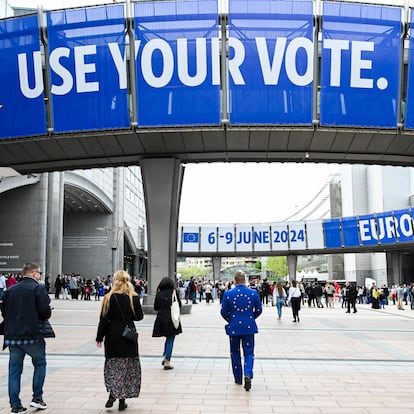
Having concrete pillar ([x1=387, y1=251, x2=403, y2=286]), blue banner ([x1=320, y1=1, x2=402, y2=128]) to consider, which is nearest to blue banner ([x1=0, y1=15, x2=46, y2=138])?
blue banner ([x1=320, y1=1, x2=402, y2=128])

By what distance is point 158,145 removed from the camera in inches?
759

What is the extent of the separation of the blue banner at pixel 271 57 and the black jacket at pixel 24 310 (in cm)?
1232

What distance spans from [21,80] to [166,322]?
12162 mm

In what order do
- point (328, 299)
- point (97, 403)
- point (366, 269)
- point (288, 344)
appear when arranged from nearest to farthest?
point (97, 403) → point (288, 344) → point (328, 299) → point (366, 269)

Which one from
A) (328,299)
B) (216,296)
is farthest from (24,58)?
(216,296)

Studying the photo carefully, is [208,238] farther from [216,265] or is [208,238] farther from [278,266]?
[278,266]

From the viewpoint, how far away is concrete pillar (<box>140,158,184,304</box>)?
20062 millimetres

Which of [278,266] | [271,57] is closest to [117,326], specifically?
[271,57]

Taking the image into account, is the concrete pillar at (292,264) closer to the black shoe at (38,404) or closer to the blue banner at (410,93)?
the blue banner at (410,93)

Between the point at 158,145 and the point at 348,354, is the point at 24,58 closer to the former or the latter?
the point at 158,145

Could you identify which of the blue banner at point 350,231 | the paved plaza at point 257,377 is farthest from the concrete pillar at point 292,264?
the paved plaza at point 257,377

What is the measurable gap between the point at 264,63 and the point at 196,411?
1310cm

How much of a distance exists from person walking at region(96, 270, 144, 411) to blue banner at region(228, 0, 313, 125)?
11860 millimetres

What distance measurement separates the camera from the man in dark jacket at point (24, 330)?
620 centimetres
